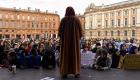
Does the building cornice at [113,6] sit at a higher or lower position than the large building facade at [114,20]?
higher

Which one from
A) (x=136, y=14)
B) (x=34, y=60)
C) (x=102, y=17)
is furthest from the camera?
(x=102, y=17)

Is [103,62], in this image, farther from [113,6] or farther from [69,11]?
[113,6]

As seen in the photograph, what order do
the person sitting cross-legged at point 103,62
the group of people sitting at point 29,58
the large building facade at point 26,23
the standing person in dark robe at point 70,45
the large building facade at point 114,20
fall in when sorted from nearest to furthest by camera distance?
1. the standing person in dark robe at point 70,45
2. the person sitting cross-legged at point 103,62
3. the group of people sitting at point 29,58
4. the large building facade at point 114,20
5. the large building facade at point 26,23

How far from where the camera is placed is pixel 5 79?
10.3m

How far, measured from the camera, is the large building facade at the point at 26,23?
10069 cm

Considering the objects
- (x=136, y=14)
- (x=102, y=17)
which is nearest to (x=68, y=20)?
(x=136, y=14)

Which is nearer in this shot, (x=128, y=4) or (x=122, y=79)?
(x=122, y=79)

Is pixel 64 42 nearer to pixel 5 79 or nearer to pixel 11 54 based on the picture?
pixel 5 79

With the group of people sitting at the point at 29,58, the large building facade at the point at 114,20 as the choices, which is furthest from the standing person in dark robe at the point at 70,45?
the large building facade at the point at 114,20

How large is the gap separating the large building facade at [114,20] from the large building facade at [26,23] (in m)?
14.8

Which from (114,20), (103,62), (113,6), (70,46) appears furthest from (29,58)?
(114,20)

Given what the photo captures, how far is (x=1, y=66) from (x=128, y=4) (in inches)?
2895

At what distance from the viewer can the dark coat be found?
10.4 m

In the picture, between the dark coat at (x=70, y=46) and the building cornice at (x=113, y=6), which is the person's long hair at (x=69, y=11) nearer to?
the dark coat at (x=70, y=46)
